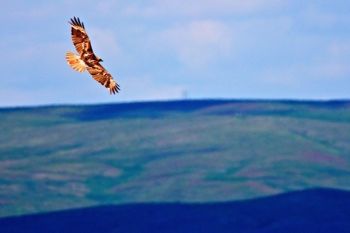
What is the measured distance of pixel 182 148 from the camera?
9112 cm

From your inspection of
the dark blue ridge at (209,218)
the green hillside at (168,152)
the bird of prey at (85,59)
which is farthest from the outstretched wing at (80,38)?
the green hillside at (168,152)

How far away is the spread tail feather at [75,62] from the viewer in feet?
90.5

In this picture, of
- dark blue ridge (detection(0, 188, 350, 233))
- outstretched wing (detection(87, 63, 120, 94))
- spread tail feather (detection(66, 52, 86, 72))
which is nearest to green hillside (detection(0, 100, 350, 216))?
dark blue ridge (detection(0, 188, 350, 233))

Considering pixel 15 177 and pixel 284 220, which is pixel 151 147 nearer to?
pixel 15 177

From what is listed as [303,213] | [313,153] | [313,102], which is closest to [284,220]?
[303,213]

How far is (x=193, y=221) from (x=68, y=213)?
599 cm

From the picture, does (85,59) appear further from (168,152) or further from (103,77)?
(168,152)

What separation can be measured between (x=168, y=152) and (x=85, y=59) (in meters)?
62.1

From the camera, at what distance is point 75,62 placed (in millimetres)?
27953

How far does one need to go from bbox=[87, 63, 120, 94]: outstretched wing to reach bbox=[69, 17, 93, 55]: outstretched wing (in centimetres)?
34

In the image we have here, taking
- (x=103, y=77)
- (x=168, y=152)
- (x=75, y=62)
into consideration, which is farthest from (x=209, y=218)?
(x=75, y=62)

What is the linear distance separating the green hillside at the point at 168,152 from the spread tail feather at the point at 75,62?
1841 inches

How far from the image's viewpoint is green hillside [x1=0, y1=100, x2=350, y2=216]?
79.1 meters

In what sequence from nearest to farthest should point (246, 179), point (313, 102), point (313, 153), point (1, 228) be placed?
point (1, 228) → point (246, 179) → point (313, 153) → point (313, 102)
